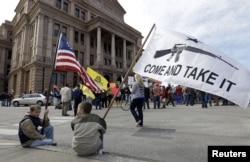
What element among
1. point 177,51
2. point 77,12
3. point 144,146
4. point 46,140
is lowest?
point 144,146

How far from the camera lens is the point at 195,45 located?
4.25 metres

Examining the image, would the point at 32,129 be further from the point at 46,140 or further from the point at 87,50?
the point at 87,50

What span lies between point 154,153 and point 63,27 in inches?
1686

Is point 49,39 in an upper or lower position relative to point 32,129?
upper

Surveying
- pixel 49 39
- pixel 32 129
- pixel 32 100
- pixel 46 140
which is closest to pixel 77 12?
pixel 49 39

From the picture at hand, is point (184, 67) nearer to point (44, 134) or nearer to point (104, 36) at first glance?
point (44, 134)

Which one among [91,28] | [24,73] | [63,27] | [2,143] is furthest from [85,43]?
[2,143]

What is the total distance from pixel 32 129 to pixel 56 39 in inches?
1557

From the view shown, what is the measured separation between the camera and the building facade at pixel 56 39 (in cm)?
3884

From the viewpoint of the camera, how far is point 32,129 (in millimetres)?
4871

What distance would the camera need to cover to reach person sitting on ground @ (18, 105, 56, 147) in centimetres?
486

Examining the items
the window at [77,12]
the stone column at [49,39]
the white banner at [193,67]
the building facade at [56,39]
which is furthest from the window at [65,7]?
the white banner at [193,67]

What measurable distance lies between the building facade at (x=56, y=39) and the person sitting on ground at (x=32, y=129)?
33928 millimetres

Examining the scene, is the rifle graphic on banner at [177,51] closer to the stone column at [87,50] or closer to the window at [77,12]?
the stone column at [87,50]
